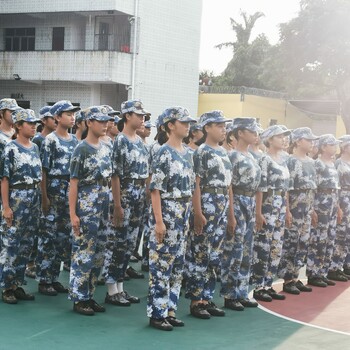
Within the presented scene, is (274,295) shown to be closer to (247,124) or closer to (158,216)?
(247,124)

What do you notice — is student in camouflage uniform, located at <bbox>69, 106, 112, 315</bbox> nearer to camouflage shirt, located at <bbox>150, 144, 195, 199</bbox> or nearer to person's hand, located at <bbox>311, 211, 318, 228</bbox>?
camouflage shirt, located at <bbox>150, 144, 195, 199</bbox>

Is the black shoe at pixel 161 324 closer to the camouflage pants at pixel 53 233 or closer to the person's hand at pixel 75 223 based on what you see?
the person's hand at pixel 75 223

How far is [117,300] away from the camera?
6844 mm

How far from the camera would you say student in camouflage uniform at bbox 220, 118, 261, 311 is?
22.8 ft

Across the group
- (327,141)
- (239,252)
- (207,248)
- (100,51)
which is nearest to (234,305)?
(239,252)

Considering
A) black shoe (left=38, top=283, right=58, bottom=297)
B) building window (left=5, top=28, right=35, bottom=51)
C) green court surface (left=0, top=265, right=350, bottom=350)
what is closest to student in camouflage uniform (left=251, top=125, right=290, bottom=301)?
green court surface (left=0, top=265, right=350, bottom=350)

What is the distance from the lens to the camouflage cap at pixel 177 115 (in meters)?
6.15

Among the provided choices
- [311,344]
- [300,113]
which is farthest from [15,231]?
[300,113]

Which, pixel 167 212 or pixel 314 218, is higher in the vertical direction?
pixel 167 212

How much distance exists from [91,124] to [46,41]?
19.8 metres

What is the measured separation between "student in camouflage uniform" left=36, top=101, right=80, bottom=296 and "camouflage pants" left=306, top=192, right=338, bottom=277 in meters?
3.09

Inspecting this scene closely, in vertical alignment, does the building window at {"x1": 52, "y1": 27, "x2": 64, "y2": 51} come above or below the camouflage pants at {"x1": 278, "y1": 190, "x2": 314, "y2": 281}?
above

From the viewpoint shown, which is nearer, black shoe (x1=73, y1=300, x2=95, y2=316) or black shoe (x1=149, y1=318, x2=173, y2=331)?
black shoe (x1=149, y1=318, x2=173, y2=331)

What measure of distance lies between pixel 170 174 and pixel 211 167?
617mm
